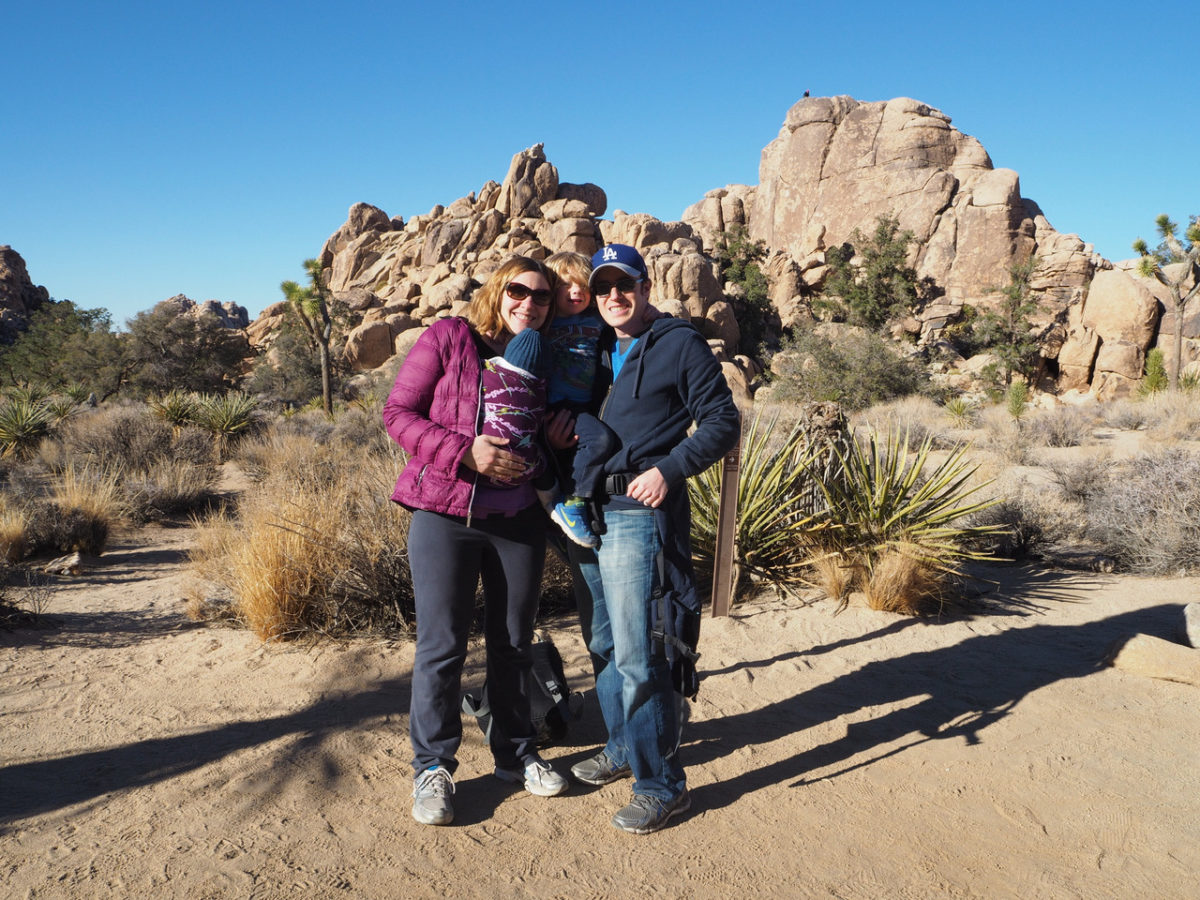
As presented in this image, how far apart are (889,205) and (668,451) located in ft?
145

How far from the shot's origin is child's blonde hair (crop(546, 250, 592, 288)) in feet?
9.20

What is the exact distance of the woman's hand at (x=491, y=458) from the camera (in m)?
2.56

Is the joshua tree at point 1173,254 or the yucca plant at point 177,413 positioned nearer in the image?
the yucca plant at point 177,413

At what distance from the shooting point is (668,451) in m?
2.68

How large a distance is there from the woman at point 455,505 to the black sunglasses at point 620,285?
187mm

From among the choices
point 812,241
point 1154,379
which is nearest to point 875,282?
point 812,241

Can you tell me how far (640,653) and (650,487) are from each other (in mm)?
574

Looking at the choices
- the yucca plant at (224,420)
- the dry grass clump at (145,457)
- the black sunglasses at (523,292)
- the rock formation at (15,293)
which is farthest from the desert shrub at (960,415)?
the rock formation at (15,293)

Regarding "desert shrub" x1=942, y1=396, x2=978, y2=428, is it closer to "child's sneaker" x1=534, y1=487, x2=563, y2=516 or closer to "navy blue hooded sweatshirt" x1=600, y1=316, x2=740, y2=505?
"navy blue hooded sweatshirt" x1=600, y1=316, x2=740, y2=505

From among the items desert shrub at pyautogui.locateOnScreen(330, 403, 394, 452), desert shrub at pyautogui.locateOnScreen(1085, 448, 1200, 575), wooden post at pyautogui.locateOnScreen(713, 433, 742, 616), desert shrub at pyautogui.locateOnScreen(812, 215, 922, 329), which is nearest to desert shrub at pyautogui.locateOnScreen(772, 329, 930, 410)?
desert shrub at pyautogui.locateOnScreen(330, 403, 394, 452)

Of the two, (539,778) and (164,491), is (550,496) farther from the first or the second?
(164,491)

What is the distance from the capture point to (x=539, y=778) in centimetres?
296

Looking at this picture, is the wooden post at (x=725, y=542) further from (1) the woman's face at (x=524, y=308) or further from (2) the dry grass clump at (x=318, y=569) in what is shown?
(2) the dry grass clump at (x=318, y=569)

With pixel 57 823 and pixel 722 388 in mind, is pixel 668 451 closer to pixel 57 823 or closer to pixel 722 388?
pixel 722 388
